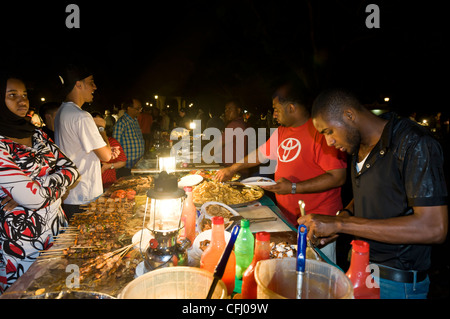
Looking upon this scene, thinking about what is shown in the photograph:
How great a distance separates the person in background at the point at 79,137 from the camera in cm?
340

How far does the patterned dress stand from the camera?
218cm

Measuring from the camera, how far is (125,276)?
66.8 inches

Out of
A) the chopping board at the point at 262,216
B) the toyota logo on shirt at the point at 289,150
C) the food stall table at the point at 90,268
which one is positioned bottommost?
the food stall table at the point at 90,268

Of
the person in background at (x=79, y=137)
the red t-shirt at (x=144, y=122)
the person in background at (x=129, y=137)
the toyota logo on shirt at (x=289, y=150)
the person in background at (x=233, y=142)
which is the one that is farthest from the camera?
the red t-shirt at (x=144, y=122)

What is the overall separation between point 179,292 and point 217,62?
94.2ft

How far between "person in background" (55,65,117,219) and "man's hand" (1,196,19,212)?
3.92ft

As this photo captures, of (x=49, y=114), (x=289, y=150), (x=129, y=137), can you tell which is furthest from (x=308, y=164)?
(x=129, y=137)

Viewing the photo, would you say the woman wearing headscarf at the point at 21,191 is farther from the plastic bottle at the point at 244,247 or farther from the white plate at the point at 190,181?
the plastic bottle at the point at 244,247

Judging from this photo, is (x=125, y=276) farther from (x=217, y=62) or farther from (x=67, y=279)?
(x=217, y=62)

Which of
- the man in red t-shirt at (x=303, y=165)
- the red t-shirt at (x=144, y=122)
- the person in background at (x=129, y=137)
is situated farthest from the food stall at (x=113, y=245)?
the red t-shirt at (x=144, y=122)

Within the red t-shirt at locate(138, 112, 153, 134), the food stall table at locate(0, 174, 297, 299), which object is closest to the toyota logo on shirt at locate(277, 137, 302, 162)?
the food stall table at locate(0, 174, 297, 299)

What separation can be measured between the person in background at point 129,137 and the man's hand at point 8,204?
4.71m

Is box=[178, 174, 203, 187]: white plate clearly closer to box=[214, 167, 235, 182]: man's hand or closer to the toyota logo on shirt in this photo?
box=[214, 167, 235, 182]: man's hand

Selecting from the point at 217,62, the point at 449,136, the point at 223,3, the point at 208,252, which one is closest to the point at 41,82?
the point at 223,3
